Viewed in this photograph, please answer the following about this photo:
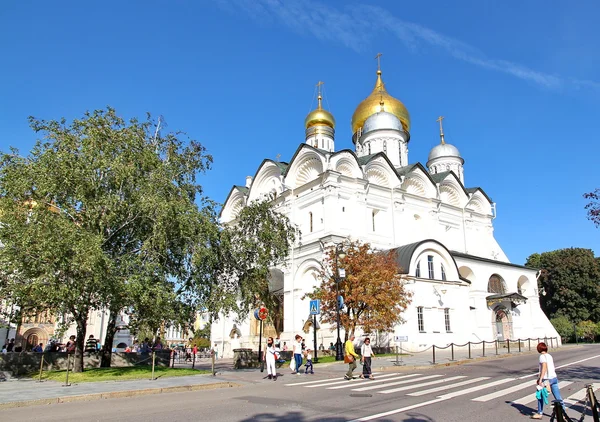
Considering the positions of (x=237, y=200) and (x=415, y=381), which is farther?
(x=237, y=200)

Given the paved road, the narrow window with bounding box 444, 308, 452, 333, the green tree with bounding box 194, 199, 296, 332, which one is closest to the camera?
the paved road

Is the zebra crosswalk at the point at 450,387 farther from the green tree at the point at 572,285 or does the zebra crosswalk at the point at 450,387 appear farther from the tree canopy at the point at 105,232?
the green tree at the point at 572,285

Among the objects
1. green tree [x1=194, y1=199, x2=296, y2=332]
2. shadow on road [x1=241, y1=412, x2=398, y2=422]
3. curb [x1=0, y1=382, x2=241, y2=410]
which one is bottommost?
curb [x1=0, y1=382, x2=241, y2=410]

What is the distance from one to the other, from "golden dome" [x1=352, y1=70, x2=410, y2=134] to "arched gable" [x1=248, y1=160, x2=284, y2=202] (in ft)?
50.6

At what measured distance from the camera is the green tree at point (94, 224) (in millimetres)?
16672

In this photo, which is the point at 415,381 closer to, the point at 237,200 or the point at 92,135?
the point at 92,135

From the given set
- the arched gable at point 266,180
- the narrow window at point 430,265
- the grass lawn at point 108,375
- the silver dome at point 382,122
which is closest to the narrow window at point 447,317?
the narrow window at point 430,265

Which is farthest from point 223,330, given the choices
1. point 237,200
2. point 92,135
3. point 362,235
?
point 92,135

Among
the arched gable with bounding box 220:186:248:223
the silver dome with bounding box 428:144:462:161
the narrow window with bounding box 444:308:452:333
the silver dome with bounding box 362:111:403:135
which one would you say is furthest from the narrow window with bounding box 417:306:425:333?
the silver dome with bounding box 428:144:462:161

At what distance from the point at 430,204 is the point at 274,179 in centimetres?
1440

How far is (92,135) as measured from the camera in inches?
752

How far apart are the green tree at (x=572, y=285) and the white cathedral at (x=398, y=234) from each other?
11.9 meters

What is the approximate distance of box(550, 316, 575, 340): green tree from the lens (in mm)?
50844

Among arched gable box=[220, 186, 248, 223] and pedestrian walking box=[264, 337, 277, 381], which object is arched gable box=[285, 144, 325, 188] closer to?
arched gable box=[220, 186, 248, 223]
